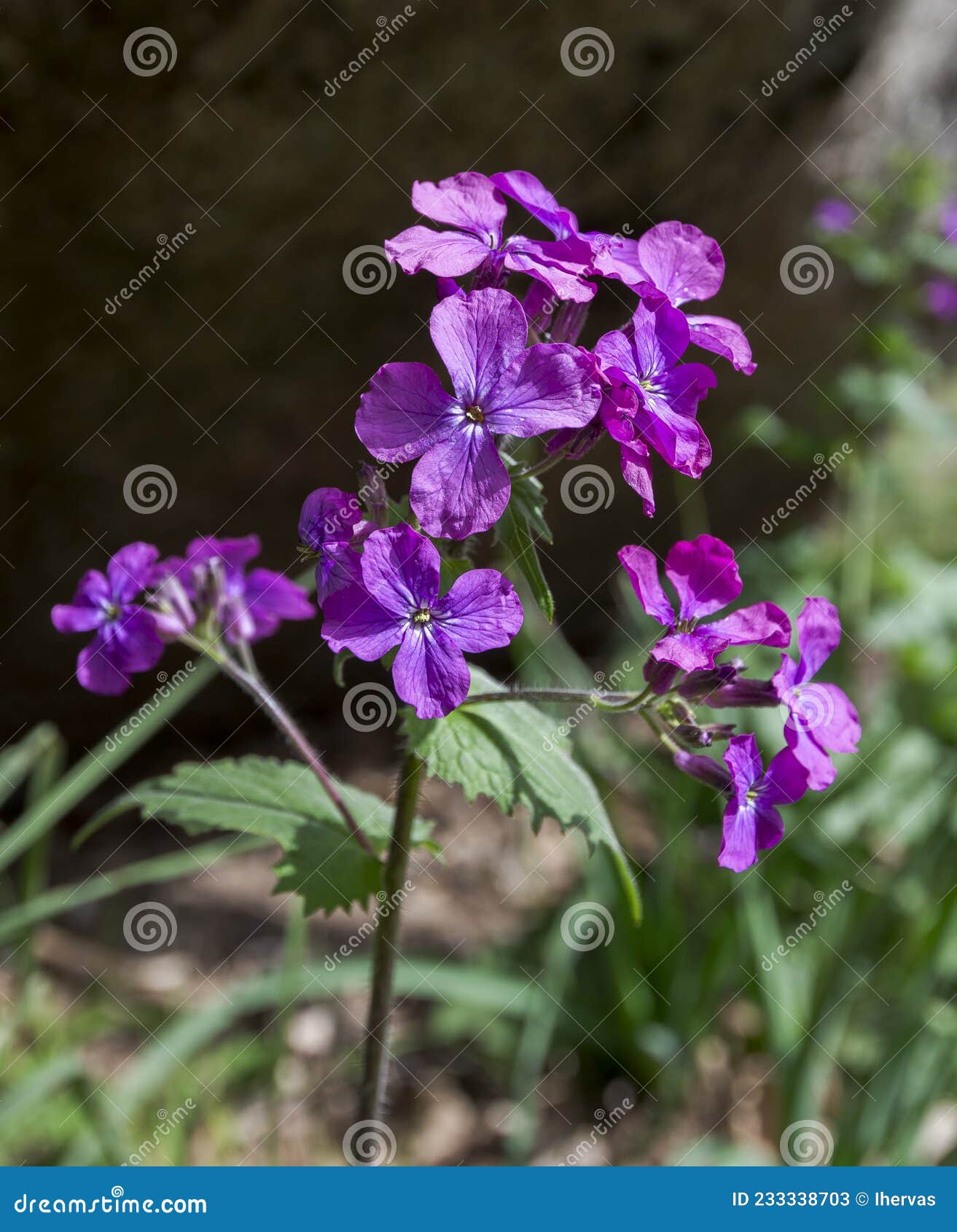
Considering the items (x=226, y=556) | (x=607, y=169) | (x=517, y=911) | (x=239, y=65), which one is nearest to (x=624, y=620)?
(x=517, y=911)

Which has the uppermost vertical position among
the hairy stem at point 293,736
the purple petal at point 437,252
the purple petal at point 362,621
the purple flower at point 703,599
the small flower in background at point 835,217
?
the small flower in background at point 835,217

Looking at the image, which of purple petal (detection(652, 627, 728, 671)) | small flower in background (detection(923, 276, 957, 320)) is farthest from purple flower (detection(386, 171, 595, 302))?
small flower in background (detection(923, 276, 957, 320))

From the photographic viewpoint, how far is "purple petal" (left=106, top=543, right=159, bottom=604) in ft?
5.31

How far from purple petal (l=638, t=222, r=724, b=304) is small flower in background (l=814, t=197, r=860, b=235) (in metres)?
2.42

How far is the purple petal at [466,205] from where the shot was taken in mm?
1291

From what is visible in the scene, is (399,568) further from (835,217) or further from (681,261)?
(835,217)

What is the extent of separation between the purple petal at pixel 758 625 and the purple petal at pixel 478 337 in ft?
1.38

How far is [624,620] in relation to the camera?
13.6ft

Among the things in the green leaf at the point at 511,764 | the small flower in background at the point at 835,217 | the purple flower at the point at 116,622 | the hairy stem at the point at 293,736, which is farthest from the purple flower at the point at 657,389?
the small flower in background at the point at 835,217

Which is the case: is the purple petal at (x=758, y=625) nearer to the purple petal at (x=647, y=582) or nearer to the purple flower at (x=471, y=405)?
the purple petal at (x=647, y=582)

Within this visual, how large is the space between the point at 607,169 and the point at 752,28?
0.65 m

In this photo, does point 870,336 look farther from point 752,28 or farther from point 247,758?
point 247,758

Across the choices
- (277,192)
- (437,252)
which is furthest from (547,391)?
(277,192)

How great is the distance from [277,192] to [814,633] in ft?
7.39
